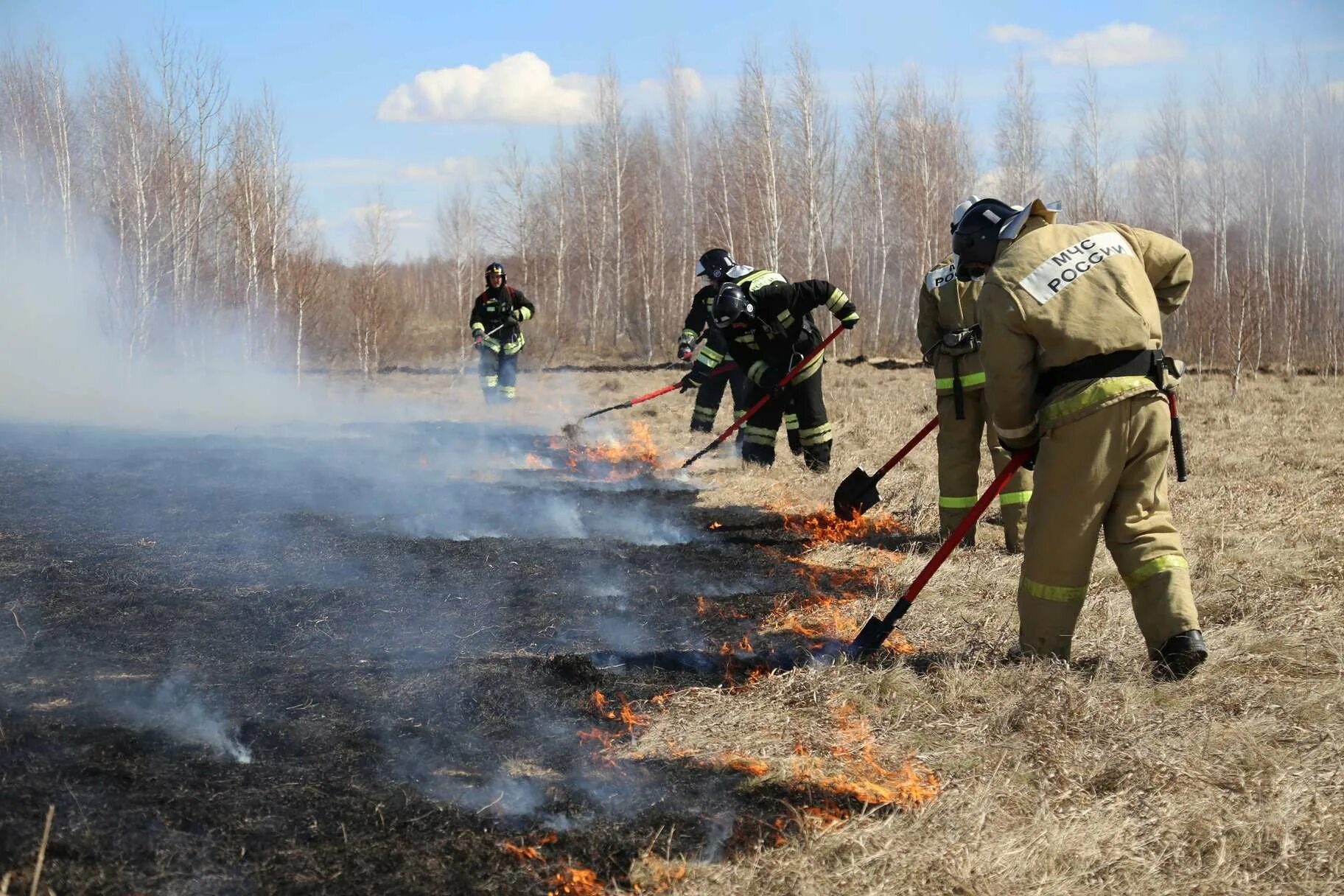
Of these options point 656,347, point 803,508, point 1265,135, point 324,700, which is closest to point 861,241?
point 656,347

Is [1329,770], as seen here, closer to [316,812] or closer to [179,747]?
[316,812]

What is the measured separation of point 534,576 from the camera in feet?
19.4

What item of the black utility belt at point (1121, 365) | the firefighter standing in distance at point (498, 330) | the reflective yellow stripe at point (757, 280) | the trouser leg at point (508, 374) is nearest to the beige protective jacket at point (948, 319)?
the reflective yellow stripe at point (757, 280)

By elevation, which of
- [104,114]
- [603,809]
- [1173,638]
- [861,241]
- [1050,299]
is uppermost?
[104,114]

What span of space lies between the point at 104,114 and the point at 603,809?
100 feet

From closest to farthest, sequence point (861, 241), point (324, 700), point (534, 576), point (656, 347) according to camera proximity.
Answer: point (324, 700) < point (534, 576) < point (656, 347) < point (861, 241)

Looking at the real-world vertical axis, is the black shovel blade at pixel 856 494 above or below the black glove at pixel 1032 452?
below

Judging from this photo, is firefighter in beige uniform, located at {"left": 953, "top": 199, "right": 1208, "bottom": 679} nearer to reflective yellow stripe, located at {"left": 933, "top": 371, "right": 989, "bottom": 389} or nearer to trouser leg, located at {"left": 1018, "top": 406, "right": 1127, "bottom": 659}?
trouser leg, located at {"left": 1018, "top": 406, "right": 1127, "bottom": 659}

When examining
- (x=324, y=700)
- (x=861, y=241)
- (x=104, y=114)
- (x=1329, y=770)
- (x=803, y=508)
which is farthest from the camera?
(x=861, y=241)

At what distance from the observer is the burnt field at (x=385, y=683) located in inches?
110

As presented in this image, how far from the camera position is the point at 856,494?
6910 mm

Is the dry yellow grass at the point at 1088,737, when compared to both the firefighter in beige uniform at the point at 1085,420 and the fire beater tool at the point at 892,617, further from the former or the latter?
the firefighter in beige uniform at the point at 1085,420

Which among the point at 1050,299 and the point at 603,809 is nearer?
the point at 603,809

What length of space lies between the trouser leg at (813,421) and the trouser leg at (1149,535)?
5.08 metres
